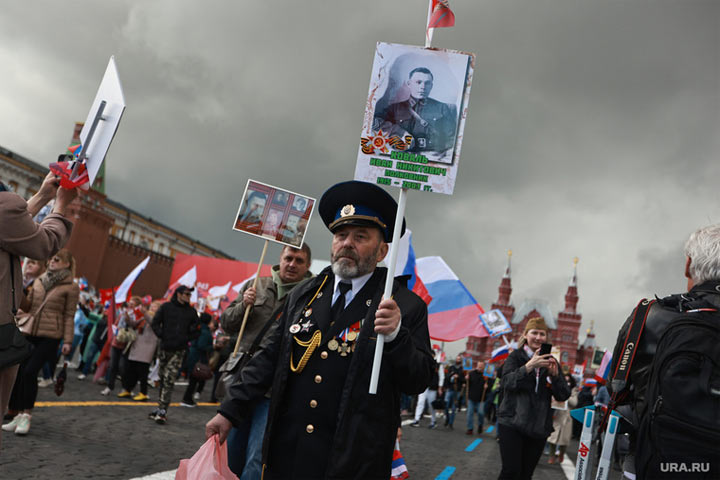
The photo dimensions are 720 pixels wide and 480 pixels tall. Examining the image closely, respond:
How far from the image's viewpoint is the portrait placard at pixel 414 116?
3334mm

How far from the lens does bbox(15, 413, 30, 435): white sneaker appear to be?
6551 millimetres

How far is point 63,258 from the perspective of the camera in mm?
7371

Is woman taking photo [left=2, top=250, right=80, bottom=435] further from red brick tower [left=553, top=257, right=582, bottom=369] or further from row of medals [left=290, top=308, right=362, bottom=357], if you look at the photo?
red brick tower [left=553, top=257, right=582, bottom=369]

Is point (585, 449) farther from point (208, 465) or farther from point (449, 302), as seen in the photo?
point (449, 302)

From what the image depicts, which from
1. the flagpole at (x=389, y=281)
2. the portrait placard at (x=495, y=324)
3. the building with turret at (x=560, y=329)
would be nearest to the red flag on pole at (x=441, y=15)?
the flagpole at (x=389, y=281)

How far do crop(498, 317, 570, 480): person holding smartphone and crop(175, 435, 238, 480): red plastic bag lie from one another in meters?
3.29

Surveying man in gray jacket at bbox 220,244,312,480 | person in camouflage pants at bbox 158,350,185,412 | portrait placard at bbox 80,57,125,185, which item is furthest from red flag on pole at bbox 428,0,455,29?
person in camouflage pants at bbox 158,350,185,412

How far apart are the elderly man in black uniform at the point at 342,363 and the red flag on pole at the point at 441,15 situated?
3.31ft

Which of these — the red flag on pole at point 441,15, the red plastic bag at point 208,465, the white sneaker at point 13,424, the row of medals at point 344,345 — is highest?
the red flag on pole at point 441,15

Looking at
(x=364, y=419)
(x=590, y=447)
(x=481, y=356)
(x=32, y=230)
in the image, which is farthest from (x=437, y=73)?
(x=481, y=356)

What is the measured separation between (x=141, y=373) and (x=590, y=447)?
10200mm

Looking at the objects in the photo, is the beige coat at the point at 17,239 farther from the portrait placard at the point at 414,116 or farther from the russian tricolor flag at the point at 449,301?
the russian tricolor flag at the point at 449,301

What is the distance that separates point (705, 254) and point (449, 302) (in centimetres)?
1134

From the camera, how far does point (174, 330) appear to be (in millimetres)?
10258
